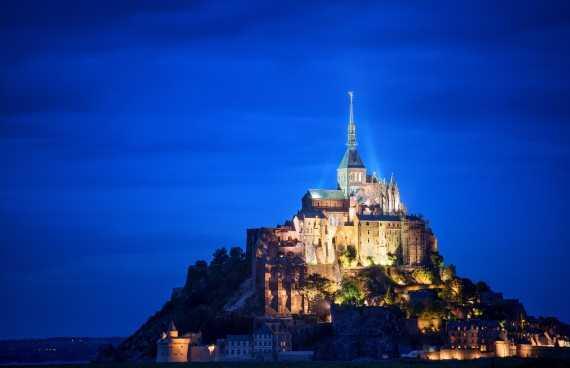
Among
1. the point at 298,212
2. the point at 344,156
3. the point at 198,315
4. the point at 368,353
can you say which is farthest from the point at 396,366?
the point at 344,156

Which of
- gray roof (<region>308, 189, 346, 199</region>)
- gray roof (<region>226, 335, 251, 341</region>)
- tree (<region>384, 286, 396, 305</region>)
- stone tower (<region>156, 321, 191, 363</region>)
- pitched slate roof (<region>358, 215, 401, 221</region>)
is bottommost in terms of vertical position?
stone tower (<region>156, 321, 191, 363</region>)

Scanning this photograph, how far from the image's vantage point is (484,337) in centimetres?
13738

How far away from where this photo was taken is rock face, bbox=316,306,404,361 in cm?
13650

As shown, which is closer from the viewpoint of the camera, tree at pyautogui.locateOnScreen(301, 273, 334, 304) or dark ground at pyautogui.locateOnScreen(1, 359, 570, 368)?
dark ground at pyautogui.locateOnScreen(1, 359, 570, 368)

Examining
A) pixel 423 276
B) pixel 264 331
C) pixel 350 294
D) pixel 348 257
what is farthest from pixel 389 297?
pixel 264 331

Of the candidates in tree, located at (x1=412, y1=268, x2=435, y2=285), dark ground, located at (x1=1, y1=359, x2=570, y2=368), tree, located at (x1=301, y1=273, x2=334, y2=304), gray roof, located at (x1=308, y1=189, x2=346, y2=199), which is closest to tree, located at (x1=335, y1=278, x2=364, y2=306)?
tree, located at (x1=301, y1=273, x2=334, y2=304)

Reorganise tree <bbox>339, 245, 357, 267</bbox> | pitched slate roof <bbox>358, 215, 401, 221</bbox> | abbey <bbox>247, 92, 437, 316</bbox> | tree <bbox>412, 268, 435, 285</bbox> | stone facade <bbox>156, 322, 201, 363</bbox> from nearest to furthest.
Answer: stone facade <bbox>156, 322, 201, 363</bbox>
abbey <bbox>247, 92, 437, 316</bbox>
tree <bbox>412, 268, 435, 285</bbox>
tree <bbox>339, 245, 357, 267</bbox>
pitched slate roof <bbox>358, 215, 401, 221</bbox>

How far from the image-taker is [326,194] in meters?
168

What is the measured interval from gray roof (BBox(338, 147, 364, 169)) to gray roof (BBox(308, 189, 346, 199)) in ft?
18.2

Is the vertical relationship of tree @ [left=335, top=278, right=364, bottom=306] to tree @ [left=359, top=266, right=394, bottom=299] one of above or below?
below

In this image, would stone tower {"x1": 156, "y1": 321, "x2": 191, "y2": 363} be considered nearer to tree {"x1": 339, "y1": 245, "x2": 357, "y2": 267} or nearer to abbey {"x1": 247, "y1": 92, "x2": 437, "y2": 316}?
abbey {"x1": 247, "y1": 92, "x2": 437, "y2": 316}

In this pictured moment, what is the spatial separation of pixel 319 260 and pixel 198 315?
689 inches

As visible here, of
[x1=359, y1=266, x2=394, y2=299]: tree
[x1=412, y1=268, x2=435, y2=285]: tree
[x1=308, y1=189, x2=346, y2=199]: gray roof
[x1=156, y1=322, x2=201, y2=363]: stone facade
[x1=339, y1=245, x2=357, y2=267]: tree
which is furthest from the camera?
[x1=308, y1=189, x2=346, y2=199]: gray roof

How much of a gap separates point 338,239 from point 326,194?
8.69m
